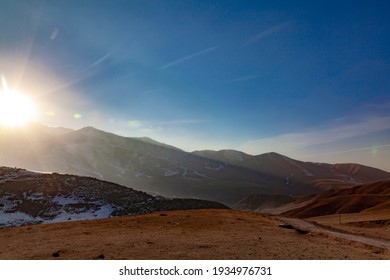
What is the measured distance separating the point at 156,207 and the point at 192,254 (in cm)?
3804

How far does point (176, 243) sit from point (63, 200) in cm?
3789

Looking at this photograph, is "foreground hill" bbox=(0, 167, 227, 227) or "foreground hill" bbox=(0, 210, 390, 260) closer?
"foreground hill" bbox=(0, 210, 390, 260)

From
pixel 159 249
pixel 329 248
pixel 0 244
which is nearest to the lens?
pixel 159 249

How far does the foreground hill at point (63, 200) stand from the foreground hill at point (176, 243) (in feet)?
66.3

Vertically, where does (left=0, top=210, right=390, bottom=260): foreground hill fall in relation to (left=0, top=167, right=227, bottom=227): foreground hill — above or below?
below

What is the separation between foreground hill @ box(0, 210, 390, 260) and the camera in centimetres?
1380

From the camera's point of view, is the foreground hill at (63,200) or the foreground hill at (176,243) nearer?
the foreground hill at (176,243)

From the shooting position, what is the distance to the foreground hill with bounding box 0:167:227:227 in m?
42.5

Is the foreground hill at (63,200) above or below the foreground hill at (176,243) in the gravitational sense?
above

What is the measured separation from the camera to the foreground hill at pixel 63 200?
4253 cm

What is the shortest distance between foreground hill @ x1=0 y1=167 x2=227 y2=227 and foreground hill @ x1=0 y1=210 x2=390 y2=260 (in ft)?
66.3
